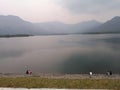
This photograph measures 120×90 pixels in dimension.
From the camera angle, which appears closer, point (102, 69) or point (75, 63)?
point (102, 69)

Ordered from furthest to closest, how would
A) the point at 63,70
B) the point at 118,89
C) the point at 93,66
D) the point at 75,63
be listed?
the point at 75,63, the point at 93,66, the point at 63,70, the point at 118,89

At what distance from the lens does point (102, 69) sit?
211ft

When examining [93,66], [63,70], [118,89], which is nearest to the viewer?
[118,89]

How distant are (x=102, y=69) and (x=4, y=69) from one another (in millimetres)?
30551

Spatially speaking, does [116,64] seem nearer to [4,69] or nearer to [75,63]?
[75,63]

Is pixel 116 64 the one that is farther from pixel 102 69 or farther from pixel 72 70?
pixel 72 70

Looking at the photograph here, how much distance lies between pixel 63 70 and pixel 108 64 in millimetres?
16448

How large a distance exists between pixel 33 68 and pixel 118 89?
189 feet

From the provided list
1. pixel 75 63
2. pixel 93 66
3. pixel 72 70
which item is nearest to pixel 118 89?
pixel 72 70

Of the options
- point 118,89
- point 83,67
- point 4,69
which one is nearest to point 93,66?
point 83,67

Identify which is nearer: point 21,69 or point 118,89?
point 118,89

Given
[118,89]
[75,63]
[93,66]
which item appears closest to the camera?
[118,89]

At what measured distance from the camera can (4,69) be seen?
7031 centimetres

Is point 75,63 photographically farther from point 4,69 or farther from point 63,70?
point 4,69
